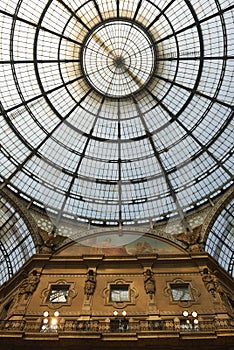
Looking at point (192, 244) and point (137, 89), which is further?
point (137, 89)

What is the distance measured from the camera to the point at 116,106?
30.9 m

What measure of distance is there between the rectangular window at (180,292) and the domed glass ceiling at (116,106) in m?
8.20

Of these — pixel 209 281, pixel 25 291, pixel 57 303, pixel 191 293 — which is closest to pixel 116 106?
pixel 209 281

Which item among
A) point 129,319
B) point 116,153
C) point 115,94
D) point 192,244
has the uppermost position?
point 115,94

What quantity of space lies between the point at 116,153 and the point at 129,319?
630 inches

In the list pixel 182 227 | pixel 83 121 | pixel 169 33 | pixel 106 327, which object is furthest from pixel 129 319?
pixel 169 33

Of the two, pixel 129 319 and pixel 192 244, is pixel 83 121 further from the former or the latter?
pixel 129 319

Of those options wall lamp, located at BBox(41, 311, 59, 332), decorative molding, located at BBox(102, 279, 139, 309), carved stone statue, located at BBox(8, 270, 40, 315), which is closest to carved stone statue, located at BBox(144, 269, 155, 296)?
decorative molding, located at BBox(102, 279, 139, 309)

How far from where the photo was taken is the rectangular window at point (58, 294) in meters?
21.8

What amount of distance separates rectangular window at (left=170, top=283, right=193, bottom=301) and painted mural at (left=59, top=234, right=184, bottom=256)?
134 inches

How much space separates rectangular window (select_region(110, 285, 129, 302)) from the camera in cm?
2180

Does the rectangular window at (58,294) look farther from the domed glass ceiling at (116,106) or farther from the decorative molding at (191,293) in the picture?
the domed glass ceiling at (116,106)

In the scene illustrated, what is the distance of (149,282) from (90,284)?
420cm

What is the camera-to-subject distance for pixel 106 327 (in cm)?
1872
